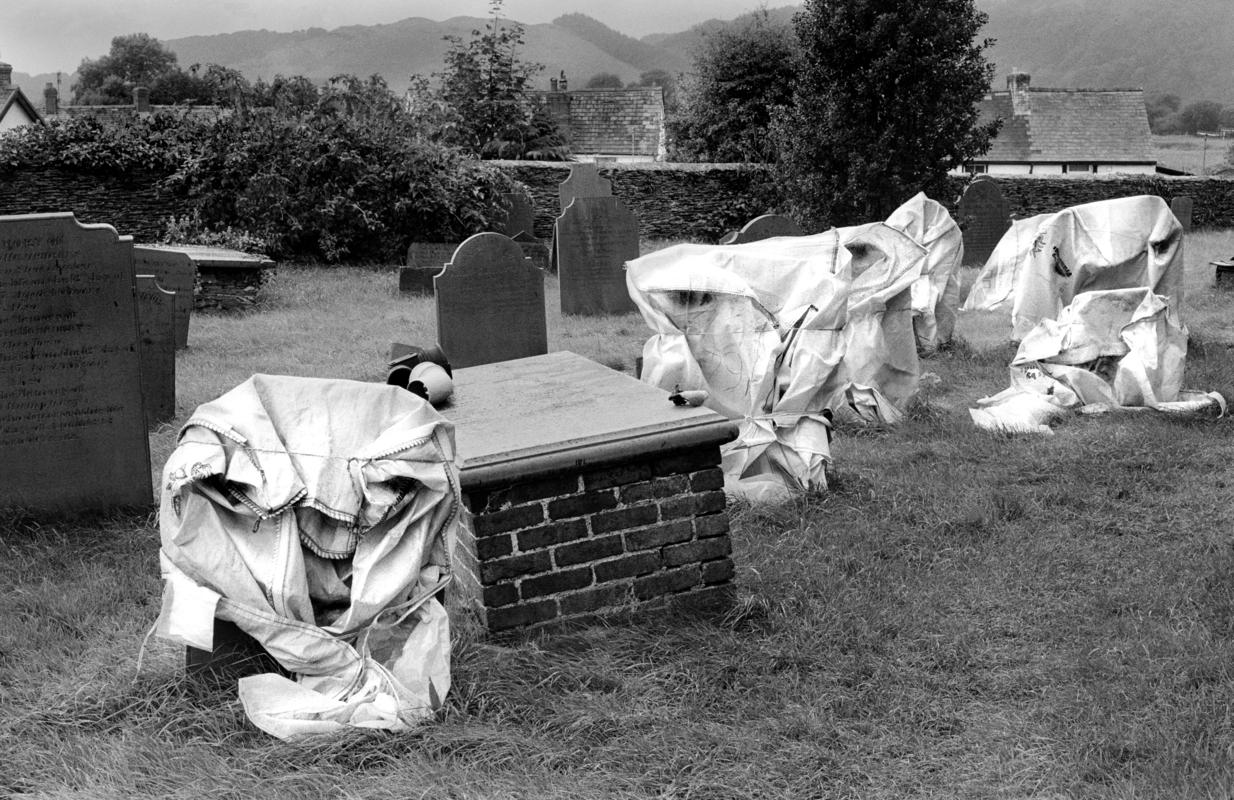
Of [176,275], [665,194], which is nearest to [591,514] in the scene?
[176,275]

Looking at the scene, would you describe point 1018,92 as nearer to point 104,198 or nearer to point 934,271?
point 104,198

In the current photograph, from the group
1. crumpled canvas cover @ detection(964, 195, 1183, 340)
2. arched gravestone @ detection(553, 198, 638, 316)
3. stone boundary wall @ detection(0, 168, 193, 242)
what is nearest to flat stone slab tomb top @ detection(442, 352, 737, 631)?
crumpled canvas cover @ detection(964, 195, 1183, 340)

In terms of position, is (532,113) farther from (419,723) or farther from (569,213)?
(419,723)

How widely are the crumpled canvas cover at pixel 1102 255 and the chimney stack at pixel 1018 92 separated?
35.1m

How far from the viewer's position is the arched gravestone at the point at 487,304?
9688 millimetres

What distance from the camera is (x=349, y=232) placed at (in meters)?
19.3

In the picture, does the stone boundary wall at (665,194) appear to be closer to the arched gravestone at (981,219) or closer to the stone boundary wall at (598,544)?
the arched gravestone at (981,219)

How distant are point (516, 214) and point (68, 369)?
1590cm

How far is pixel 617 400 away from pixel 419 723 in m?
1.73

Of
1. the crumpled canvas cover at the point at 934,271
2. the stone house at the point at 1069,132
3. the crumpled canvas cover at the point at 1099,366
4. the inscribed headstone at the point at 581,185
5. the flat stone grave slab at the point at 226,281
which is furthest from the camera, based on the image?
the stone house at the point at 1069,132

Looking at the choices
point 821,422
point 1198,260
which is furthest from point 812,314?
point 1198,260

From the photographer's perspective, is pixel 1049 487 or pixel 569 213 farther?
pixel 569 213

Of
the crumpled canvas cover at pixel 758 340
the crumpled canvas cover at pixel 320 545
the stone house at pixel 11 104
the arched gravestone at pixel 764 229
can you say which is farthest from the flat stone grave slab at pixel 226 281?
the stone house at pixel 11 104

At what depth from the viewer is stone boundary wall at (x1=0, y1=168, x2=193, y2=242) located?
19.9 m
